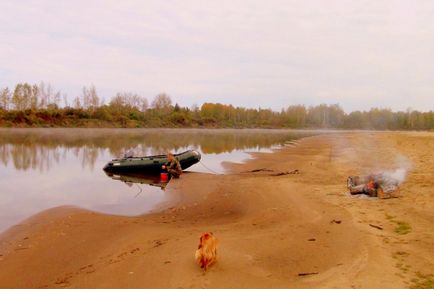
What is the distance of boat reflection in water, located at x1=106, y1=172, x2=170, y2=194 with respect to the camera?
19.9 m

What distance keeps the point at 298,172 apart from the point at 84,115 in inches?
3262

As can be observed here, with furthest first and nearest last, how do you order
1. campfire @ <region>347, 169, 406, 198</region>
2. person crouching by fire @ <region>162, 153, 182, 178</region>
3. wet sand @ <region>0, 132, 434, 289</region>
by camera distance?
person crouching by fire @ <region>162, 153, 182, 178</region> < campfire @ <region>347, 169, 406, 198</region> < wet sand @ <region>0, 132, 434, 289</region>

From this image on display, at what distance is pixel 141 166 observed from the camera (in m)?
22.6

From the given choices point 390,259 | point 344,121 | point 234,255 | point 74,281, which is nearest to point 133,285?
point 74,281

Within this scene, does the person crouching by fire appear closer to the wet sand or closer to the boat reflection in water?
the boat reflection in water

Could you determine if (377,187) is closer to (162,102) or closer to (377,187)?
(377,187)

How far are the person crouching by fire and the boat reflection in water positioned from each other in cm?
67

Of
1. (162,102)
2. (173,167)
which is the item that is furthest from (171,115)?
(173,167)

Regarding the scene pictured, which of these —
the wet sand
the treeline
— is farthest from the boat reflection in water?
the treeline

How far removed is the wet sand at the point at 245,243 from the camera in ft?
22.3

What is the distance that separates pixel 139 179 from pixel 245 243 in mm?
13651

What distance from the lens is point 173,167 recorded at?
71.4 ft

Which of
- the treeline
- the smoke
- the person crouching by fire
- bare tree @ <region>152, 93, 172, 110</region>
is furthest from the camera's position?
bare tree @ <region>152, 93, 172, 110</region>

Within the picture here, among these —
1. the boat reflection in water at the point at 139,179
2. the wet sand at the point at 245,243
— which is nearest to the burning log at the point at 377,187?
the wet sand at the point at 245,243
